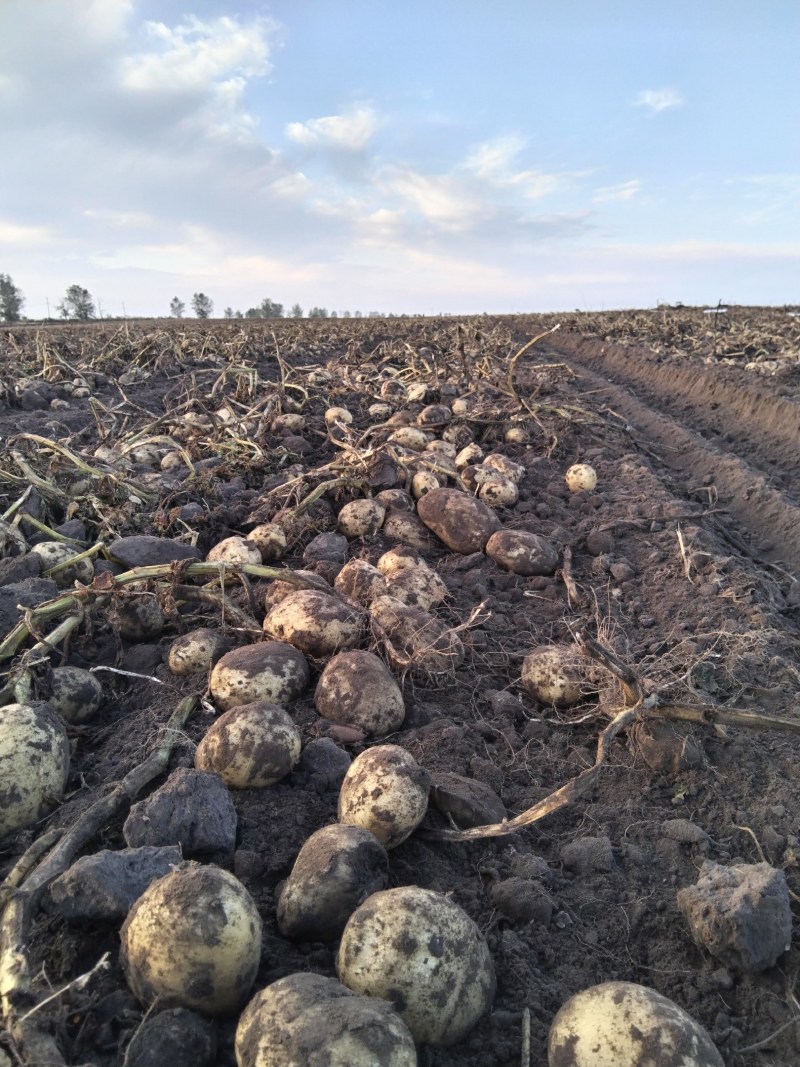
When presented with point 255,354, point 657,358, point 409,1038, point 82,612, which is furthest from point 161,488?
point 657,358

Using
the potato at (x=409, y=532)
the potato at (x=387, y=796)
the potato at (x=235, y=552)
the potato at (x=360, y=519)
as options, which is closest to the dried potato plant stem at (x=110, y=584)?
the potato at (x=235, y=552)

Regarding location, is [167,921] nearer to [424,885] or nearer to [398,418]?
A: [424,885]

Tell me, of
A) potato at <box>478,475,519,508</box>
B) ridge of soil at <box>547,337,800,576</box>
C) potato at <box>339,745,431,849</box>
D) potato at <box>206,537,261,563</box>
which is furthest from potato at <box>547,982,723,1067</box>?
ridge of soil at <box>547,337,800,576</box>

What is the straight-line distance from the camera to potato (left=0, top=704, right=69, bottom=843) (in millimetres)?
2057

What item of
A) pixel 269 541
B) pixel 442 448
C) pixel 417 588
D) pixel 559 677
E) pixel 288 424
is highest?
pixel 288 424

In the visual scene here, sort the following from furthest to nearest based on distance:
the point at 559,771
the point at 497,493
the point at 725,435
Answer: the point at 725,435
the point at 497,493
the point at 559,771

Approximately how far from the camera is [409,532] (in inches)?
171

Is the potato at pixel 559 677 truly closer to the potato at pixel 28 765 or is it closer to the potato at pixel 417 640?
the potato at pixel 417 640

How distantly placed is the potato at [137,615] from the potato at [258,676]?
0.59 m

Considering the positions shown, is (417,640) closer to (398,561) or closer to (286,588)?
(286,588)

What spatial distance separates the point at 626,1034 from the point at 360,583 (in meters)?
2.22

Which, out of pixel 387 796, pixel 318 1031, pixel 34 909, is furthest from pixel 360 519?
pixel 318 1031

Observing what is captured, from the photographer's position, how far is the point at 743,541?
5152 millimetres

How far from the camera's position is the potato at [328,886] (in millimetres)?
1719
